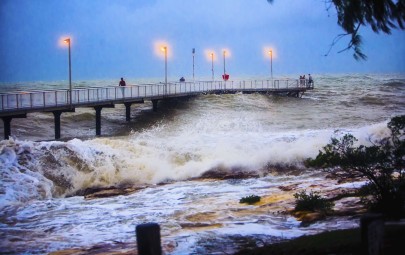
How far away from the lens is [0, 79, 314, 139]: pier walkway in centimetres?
2627

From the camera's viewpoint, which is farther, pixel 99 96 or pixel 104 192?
pixel 99 96

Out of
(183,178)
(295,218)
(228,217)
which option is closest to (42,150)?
(183,178)

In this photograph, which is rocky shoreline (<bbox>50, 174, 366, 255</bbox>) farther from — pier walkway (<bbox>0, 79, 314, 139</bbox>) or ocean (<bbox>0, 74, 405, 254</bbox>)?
pier walkway (<bbox>0, 79, 314, 139</bbox>)

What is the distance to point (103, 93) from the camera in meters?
34.4

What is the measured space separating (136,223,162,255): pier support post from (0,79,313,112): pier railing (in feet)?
74.3

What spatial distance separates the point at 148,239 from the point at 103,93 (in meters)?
30.4

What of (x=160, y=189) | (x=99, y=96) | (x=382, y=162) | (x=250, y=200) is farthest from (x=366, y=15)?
(x=99, y=96)

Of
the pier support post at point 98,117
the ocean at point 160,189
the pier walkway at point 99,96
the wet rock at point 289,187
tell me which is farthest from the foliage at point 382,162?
the pier support post at point 98,117

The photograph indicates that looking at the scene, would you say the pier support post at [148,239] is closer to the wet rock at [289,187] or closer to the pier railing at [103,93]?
the wet rock at [289,187]

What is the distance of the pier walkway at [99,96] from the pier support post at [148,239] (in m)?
22.6

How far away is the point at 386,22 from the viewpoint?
7.29 m

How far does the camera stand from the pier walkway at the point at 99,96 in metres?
26.3

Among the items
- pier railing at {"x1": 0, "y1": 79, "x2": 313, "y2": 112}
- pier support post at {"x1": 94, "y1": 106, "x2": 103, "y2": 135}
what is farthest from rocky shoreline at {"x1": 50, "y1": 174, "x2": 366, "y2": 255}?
pier support post at {"x1": 94, "y1": 106, "x2": 103, "y2": 135}

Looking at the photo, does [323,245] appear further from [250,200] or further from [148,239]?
[250,200]
